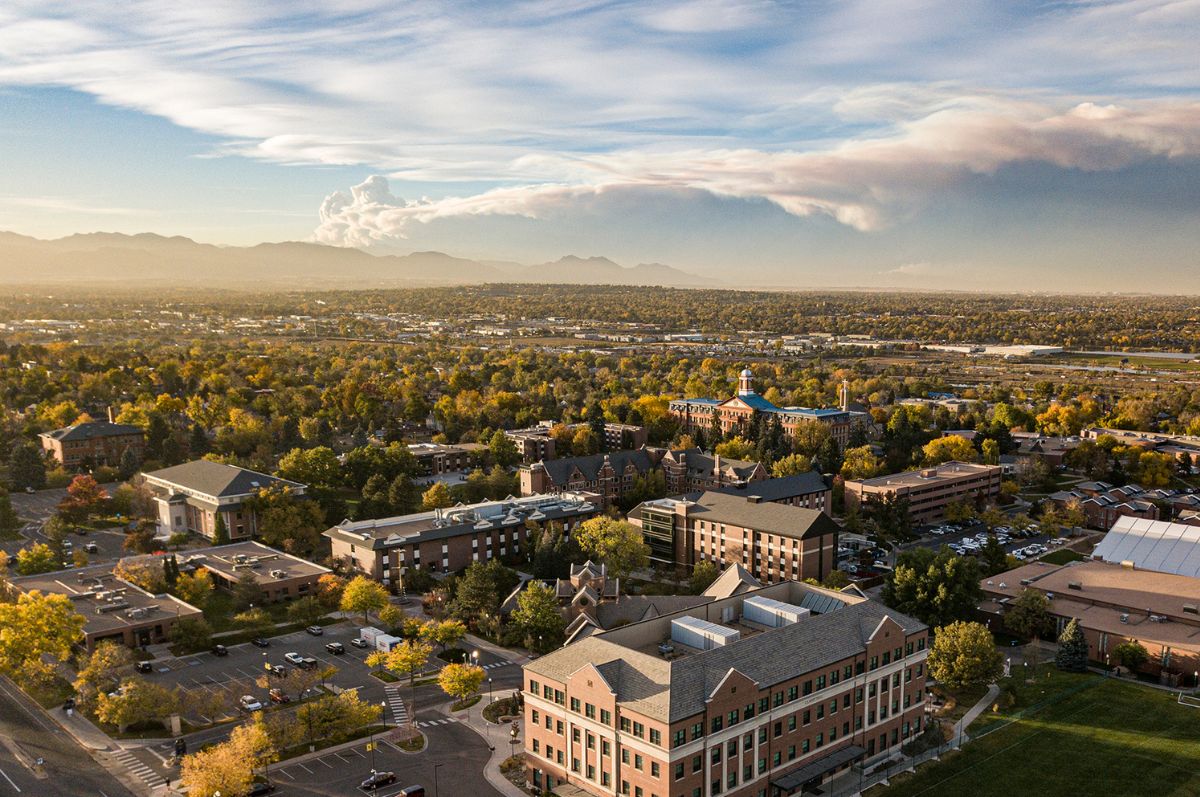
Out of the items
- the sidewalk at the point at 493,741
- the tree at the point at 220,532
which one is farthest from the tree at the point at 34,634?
the tree at the point at 220,532

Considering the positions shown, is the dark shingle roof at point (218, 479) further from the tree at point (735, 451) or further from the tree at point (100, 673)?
the tree at point (735, 451)

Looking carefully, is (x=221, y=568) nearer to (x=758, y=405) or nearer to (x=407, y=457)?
(x=407, y=457)

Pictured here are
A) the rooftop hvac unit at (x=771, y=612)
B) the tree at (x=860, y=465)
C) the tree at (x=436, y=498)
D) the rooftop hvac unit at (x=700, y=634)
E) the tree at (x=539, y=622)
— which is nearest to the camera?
the rooftop hvac unit at (x=700, y=634)

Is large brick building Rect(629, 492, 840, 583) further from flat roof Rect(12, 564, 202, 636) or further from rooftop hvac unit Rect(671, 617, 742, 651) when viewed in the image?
flat roof Rect(12, 564, 202, 636)

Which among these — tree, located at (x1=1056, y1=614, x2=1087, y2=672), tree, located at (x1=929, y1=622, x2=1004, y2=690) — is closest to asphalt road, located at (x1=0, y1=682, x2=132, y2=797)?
tree, located at (x1=929, y1=622, x2=1004, y2=690)

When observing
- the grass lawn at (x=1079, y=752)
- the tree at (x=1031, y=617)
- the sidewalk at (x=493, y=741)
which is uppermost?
the tree at (x=1031, y=617)

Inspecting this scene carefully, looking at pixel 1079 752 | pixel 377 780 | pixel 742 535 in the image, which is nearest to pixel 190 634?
pixel 377 780

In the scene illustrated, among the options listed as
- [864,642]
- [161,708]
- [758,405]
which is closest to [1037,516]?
[758,405]
